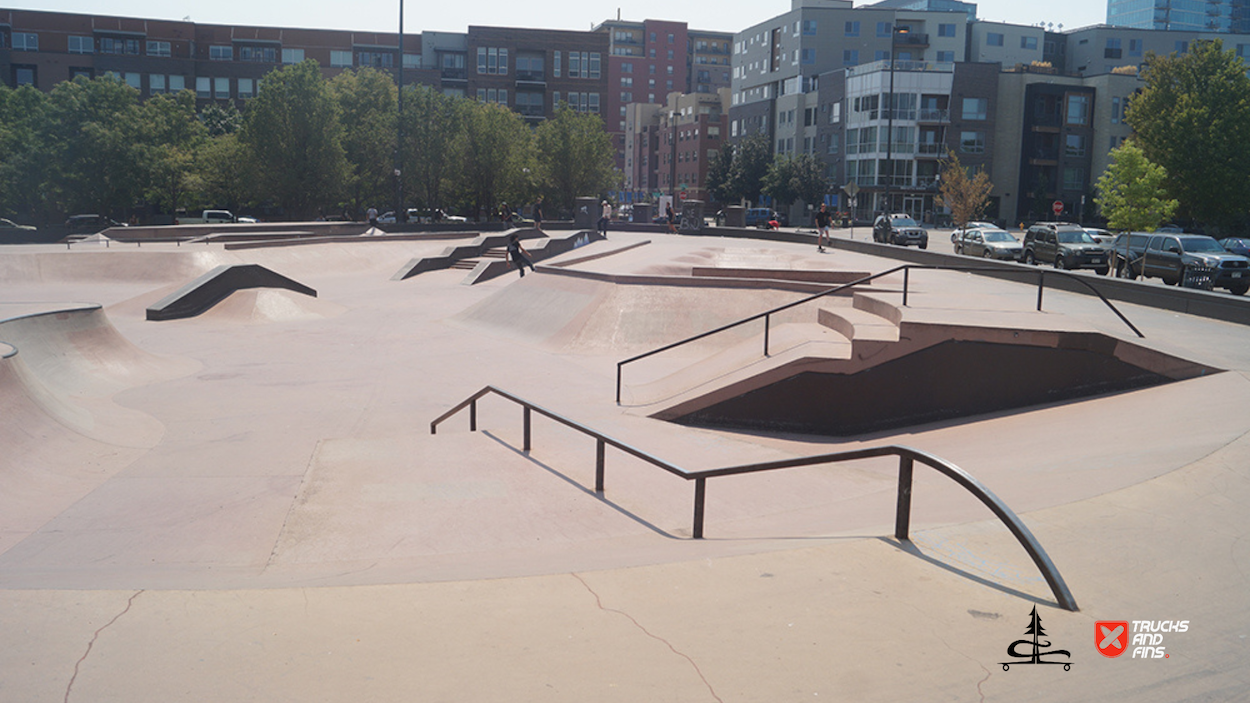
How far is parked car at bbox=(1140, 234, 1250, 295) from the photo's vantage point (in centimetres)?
2169

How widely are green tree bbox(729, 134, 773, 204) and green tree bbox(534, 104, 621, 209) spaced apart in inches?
1041

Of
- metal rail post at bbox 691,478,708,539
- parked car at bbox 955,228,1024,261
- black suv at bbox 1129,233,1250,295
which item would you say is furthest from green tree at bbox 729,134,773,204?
metal rail post at bbox 691,478,708,539

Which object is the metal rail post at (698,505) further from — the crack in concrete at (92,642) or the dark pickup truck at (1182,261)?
the dark pickup truck at (1182,261)

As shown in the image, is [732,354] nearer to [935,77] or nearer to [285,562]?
[285,562]

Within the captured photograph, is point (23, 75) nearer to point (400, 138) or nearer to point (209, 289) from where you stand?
point (400, 138)

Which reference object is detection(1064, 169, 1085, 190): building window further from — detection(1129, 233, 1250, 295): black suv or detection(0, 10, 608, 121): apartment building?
detection(1129, 233, 1250, 295): black suv

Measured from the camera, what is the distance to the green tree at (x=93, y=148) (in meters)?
45.2

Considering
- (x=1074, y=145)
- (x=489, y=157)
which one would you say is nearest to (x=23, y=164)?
(x=489, y=157)

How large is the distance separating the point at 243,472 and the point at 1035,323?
10.1 meters

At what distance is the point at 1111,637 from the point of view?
383 cm

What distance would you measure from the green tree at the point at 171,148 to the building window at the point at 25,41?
99.3ft

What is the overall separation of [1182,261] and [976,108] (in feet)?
178

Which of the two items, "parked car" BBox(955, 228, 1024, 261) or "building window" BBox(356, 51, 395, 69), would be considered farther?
"building window" BBox(356, 51, 395, 69)

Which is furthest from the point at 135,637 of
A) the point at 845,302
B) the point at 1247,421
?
the point at 845,302
